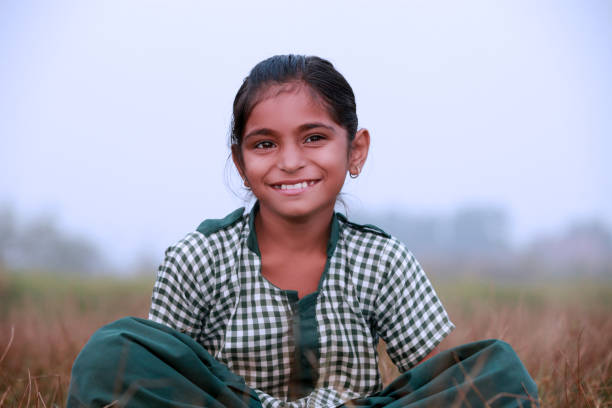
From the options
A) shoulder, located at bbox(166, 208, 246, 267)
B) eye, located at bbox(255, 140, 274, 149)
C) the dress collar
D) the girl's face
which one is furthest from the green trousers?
eye, located at bbox(255, 140, 274, 149)

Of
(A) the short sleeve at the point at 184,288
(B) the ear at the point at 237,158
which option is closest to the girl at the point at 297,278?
(A) the short sleeve at the point at 184,288

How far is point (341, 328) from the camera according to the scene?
1.89 m

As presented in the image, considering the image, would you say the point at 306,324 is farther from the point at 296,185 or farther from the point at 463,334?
the point at 463,334

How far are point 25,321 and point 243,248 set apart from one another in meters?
2.19

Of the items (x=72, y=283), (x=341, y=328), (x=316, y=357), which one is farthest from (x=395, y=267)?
(x=72, y=283)

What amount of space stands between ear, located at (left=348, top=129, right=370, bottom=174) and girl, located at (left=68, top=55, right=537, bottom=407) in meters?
0.07

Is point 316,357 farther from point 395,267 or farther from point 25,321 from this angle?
point 25,321

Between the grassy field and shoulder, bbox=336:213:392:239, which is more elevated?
shoulder, bbox=336:213:392:239

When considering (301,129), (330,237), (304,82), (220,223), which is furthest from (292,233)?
(304,82)

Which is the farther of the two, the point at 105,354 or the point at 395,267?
the point at 395,267

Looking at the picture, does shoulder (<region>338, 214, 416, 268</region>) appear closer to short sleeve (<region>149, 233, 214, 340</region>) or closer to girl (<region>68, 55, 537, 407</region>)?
girl (<region>68, 55, 537, 407</region>)

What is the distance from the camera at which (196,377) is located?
1.56 meters

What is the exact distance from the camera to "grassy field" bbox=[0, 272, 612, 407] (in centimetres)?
204

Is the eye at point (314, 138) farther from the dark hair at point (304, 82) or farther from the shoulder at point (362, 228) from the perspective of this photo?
the shoulder at point (362, 228)
